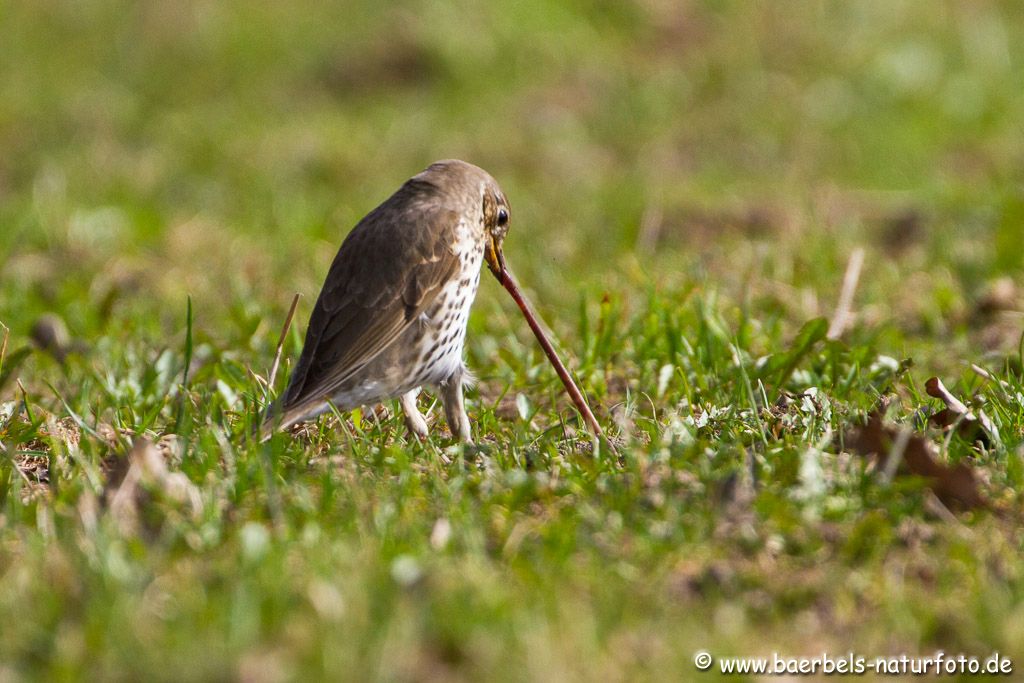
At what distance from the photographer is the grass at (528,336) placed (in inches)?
115

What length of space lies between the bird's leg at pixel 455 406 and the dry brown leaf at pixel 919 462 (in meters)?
1.29

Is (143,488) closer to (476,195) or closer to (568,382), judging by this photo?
(568,382)

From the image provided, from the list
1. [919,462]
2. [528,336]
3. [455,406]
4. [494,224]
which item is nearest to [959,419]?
[919,462]

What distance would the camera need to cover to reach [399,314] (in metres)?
4.65

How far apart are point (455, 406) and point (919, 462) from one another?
1.58m

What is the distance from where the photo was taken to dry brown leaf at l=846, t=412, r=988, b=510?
3.52m

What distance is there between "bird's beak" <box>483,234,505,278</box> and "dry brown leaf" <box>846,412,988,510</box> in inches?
63.4

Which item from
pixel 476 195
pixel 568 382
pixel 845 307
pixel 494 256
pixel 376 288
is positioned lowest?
pixel 845 307

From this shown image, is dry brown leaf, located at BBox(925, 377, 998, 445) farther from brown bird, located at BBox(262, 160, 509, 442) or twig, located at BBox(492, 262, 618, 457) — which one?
brown bird, located at BBox(262, 160, 509, 442)

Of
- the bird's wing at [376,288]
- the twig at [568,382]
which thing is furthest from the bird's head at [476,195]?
the twig at [568,382]

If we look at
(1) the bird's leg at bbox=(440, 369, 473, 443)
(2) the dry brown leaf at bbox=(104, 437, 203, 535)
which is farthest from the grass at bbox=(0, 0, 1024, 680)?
(1) the bird's leg at bbox=(440, 369, 473, 443)

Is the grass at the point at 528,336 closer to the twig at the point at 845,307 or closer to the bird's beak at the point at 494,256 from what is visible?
the twig at the point at 845,307

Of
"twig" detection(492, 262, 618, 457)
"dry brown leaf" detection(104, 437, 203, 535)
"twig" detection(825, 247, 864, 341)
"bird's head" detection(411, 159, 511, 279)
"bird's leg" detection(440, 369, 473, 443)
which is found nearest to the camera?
"dry brown leaf" detection(104, 437, 203, 535)

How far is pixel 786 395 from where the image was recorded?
465cm
